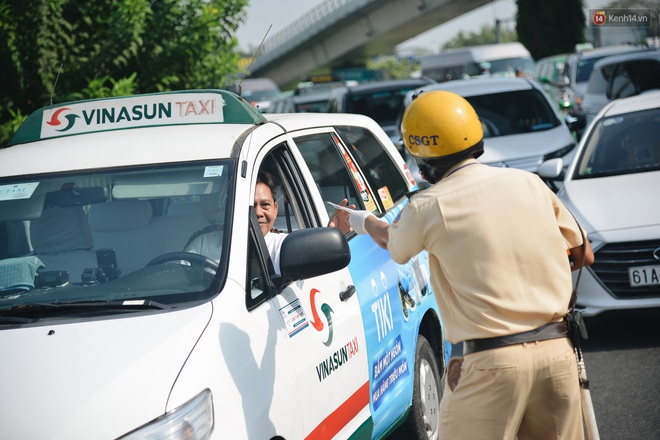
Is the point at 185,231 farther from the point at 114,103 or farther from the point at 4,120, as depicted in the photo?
the point at 4,120

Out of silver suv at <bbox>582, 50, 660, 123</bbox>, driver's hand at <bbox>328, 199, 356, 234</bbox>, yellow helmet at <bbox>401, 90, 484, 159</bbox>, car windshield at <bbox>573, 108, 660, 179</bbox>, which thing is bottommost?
silver suv at <bbox>582, 50, 660, 123</bbox>

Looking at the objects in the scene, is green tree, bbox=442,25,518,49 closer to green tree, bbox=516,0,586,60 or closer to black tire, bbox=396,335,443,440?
green tree, bbox=516,0,586,60

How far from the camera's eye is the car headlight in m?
2.77

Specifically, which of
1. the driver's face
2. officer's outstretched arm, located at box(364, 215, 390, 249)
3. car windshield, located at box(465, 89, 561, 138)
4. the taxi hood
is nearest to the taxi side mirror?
officer's outstretched arm, located at box(364, 215, 390, 249)

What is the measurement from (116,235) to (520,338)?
5.54 ft

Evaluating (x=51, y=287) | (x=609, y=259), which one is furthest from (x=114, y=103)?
(x=609, y=259)

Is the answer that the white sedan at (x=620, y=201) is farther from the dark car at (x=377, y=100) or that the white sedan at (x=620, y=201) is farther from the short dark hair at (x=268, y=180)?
the dark car at (x=377, y=100)

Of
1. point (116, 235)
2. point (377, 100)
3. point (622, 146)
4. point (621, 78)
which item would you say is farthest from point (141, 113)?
point (621, 78)

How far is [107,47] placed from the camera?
9883mm

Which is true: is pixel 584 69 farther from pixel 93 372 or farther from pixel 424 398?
pixel 93 372

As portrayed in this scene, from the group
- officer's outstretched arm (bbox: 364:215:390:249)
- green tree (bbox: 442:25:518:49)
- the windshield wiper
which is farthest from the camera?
green tree (bbox: 442:25:518:49)

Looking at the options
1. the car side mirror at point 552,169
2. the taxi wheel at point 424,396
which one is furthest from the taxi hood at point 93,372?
the car side mirror at point 552,169

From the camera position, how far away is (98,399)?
2852 millimetres

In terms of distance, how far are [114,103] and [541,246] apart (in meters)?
2.35
